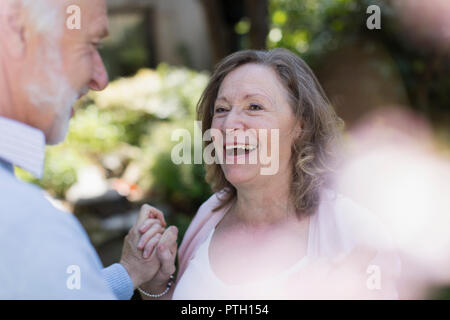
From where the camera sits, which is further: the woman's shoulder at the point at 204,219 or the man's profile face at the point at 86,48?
the woman's shoulder at the point at 204,219

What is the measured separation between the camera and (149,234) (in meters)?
1.79

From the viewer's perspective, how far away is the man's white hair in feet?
3.62

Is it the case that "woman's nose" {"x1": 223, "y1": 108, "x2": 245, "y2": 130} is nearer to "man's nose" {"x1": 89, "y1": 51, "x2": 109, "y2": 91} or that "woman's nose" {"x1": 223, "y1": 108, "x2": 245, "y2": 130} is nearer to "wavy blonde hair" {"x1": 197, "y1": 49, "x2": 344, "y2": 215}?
"wavy blonde hair" {"x1": 197, "y1": 49, "x2": 344, "y2": 215}

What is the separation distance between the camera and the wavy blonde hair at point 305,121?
1941mm

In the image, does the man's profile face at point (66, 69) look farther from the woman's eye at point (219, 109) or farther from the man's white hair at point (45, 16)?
the woman's eye at point (219, 109)

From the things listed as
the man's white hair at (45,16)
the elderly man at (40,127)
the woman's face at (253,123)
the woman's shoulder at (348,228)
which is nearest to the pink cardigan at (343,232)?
the woman's shoulder at (348,228)

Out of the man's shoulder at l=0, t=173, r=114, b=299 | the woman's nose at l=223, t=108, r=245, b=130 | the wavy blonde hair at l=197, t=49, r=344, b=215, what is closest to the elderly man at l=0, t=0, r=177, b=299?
the man's shoulder at l=0, t=173, r=114, b=299

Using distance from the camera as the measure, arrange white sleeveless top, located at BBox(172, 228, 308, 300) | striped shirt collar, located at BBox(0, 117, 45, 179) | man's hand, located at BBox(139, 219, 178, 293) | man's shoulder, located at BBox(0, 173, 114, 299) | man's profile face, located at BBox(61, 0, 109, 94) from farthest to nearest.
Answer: man's hand, located at BBox(139, 219, 178, 293) → white sleeveless top, located at BBox(172, 228, 308, 300) → man's profile face, located at BBox(61, 0, 109, 94) → striped shirt collar, located at BBox(0, 117, 45, 179) → man's shoulder, located at BBox(0, 173, 114, 299)

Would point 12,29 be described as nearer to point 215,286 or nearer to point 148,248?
point 148,248

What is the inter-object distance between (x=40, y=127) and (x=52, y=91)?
0.31 ft

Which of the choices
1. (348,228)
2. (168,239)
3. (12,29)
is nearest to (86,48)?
(12,29)

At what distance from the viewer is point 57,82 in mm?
1155

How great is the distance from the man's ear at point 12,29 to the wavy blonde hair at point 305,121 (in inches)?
40.4

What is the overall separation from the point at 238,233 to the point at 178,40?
1051 centimetres
